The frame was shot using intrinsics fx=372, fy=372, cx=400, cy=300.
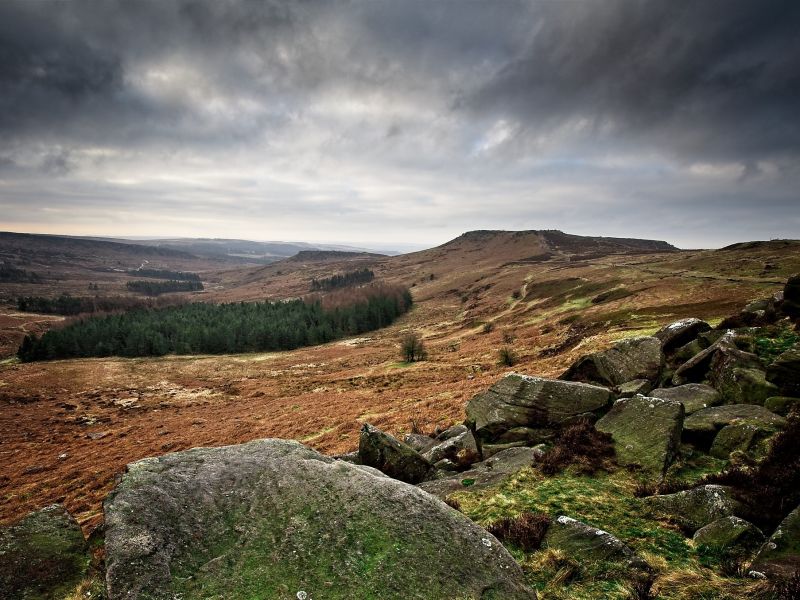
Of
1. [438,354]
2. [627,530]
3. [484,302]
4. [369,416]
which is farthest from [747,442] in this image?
[484,302]

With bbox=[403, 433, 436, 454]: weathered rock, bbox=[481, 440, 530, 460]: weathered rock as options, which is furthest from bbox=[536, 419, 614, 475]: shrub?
bbox=[403, 433, 436, 454]: weathered rock

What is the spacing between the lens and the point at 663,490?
10406 mm

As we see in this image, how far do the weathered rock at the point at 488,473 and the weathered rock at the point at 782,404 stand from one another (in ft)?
24.3

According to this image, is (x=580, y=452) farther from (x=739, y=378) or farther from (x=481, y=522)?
(x=739, y=378)

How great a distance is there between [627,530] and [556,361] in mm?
31730

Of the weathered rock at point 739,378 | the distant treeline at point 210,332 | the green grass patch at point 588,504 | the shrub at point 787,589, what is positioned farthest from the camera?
the distant treeline at point 210,332

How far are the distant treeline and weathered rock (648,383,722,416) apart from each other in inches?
4530

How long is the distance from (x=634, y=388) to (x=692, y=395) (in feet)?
7.44

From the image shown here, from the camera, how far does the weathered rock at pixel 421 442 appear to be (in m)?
19.5

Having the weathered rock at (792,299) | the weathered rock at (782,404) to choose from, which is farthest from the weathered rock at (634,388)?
the weathered rock at (792,299)

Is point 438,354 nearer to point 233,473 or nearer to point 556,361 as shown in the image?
point 556,361

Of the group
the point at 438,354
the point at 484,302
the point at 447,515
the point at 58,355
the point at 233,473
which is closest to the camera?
the point at 447,515

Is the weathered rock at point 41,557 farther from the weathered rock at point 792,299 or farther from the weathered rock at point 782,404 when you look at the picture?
the weathered rock at point 792,299

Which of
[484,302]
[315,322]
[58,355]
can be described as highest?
[484,302]
